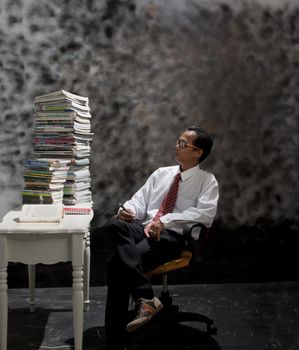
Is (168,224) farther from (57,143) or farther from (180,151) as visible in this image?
(57,143)

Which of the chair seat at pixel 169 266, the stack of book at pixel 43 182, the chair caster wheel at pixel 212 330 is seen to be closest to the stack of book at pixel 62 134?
the stack of book at pixel 43 182

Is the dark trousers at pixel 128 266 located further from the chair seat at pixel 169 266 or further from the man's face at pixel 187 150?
the man's face at pixel 187 150

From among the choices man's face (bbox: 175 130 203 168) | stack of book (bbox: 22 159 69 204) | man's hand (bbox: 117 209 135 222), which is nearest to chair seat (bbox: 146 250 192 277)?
man's hand (bbox: 117 209 135 222)

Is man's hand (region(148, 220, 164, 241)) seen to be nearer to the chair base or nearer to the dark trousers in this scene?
the dark trousers

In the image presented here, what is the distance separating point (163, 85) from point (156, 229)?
1623 mm

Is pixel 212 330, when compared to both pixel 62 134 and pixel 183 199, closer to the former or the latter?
pixel 183 199

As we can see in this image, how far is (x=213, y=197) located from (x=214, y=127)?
119cm

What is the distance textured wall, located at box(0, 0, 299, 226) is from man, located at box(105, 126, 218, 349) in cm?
80

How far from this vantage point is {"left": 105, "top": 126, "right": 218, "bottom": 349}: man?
353 cm

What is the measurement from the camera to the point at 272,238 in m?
5.13

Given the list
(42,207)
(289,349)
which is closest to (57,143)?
(42,207)

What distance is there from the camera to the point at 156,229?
3.73 m

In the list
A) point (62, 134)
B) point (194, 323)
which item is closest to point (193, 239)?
point (194, 323)

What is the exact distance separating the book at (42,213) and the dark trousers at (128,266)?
0.45 meters
